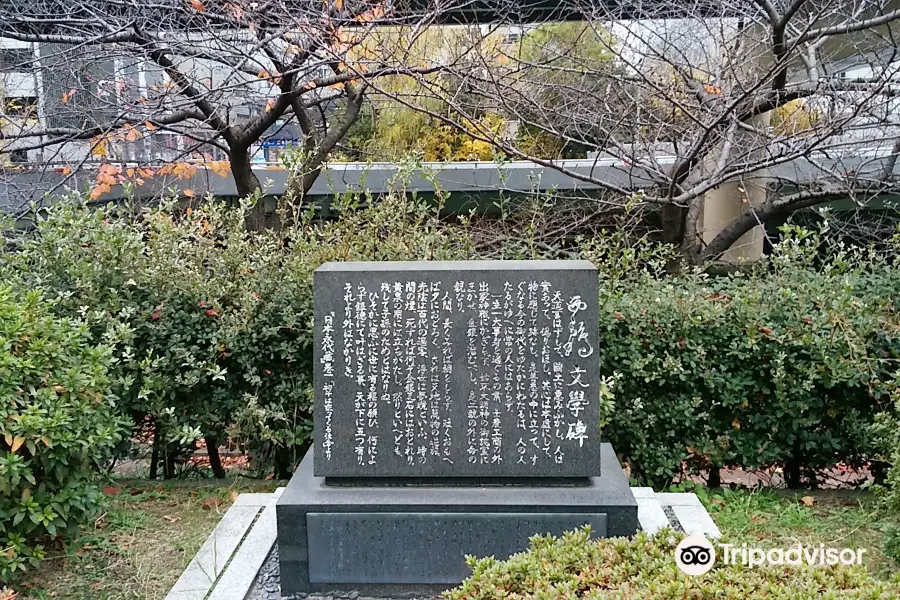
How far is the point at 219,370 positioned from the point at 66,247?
1280 mm

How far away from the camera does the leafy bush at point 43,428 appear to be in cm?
322

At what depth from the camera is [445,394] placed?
3584 millimetres

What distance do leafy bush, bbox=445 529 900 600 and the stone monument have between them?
3.72 feet

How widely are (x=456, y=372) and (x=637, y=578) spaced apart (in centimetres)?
162

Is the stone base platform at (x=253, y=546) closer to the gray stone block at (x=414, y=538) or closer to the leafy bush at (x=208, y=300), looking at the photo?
the gray stone block at (x=414, y=538)

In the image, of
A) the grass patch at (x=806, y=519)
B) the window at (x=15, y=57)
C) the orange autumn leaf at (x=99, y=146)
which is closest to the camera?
the grass patch at (x=806, y=519)

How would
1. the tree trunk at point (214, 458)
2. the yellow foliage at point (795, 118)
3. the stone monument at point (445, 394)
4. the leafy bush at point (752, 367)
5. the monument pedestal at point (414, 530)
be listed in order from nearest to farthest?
1. the monument pedestal at point (414, 530)
2. the stone monument at point (445, 394)
3. the leafy bush at point (752, 367)
4. the tree trunk at point (214, 458)
5. the yellow foliage at point (795, 118)

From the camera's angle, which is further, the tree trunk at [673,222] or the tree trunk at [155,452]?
the tree trunk at [673,222]

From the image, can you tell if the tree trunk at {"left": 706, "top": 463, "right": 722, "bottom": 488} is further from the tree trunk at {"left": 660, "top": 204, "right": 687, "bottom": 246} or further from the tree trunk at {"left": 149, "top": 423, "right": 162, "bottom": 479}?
the tree trunk at {"left": 149, "top": 423, "right": 162, "bottom": 479}

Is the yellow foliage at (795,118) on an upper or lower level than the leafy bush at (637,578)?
upper

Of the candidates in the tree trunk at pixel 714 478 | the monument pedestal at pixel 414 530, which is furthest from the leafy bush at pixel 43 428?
the tree trunk at pixel 714 478

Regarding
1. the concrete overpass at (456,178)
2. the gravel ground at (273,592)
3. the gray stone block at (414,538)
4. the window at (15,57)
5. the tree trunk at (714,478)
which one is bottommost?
the tree trunk at (714,478)

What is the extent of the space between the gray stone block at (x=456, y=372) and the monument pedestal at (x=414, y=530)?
0.62 feet

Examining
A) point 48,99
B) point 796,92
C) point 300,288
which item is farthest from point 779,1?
point 48,99
